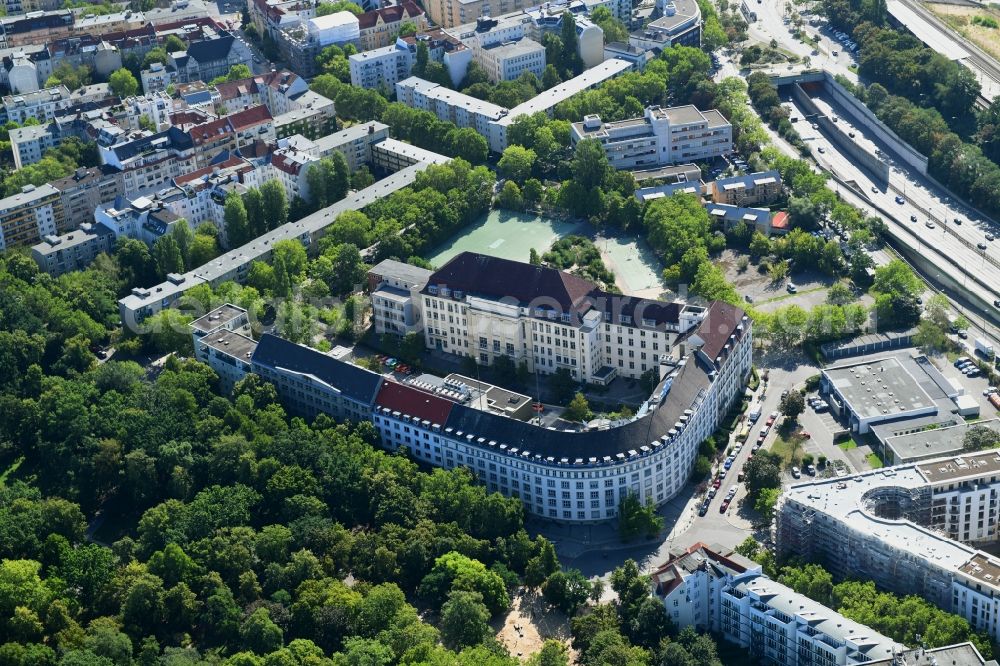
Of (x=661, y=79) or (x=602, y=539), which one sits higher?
(x=661, y=79)

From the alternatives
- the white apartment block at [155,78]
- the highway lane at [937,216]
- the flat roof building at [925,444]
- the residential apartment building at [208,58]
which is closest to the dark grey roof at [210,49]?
the residential apartment building at [208,58]

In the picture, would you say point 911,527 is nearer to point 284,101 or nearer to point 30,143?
point 284,101

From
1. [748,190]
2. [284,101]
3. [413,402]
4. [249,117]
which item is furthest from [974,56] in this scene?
[413,402]

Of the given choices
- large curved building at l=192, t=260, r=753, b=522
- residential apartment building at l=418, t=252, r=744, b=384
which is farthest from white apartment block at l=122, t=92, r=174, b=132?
residential apartment building at l=418, t=252, r=744, b=384

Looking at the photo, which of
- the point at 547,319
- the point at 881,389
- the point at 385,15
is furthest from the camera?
the point at 385,15

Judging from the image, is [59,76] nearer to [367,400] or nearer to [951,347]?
[367,400]

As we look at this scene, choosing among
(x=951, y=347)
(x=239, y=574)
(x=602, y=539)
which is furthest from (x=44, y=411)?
(x=951, y=347)
